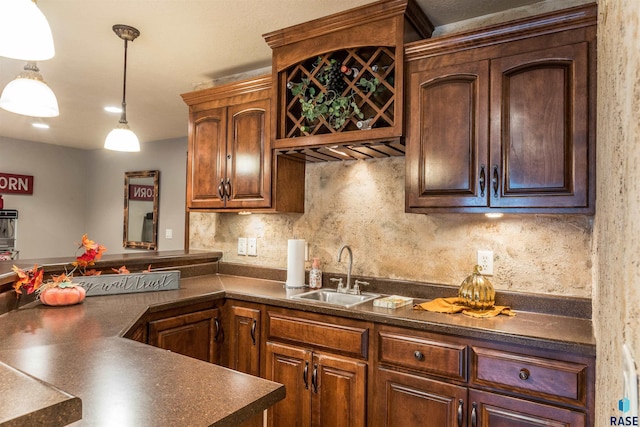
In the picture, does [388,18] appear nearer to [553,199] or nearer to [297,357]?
[553,199]

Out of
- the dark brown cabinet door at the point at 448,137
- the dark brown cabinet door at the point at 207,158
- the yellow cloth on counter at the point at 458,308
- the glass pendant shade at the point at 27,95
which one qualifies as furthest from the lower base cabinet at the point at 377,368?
the glass pendant shade at the point at 27,95

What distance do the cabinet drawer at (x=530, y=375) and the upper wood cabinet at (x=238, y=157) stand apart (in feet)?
4.99

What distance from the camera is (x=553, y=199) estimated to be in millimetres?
1727

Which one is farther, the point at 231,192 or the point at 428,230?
the point at 231,192

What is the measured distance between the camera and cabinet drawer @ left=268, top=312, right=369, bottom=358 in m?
1.97

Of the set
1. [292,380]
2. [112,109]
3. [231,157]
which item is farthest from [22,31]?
[112,109]

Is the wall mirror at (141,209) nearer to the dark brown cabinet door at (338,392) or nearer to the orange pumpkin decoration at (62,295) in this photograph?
A: the orange pumpkin decoration at (62,295)

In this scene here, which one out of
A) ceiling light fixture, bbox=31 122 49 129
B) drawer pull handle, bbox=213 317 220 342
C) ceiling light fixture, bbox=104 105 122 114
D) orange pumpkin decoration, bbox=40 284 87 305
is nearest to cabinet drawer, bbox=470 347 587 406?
drawer pull handle, bbox=213 317 220 342

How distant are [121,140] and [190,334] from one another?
4.14ft

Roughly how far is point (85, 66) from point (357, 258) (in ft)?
8.25

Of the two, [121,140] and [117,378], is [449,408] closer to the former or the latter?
[117,378]

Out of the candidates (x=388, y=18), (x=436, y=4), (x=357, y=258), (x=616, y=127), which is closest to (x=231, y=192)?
(x=357, y=258)

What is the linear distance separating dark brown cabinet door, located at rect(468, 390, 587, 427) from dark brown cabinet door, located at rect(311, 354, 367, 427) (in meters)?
0.52

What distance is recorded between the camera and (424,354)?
1.79 metres
